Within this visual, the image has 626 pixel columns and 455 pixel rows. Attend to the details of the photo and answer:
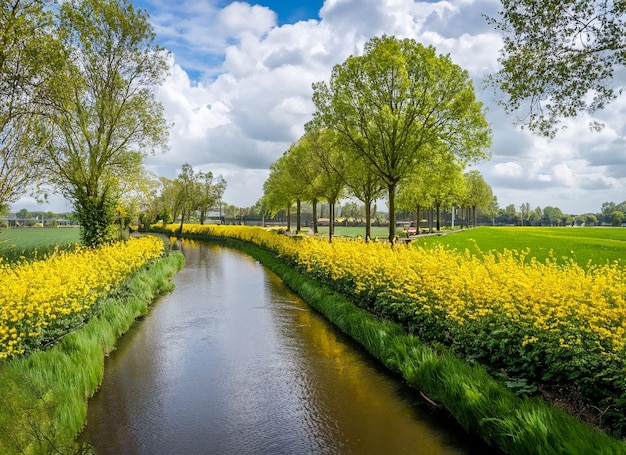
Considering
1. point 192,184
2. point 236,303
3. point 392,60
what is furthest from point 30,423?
point 192,184

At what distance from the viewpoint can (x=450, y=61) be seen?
1920cm

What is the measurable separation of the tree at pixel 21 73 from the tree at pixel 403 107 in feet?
40.0

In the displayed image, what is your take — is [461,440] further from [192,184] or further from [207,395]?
[192,184]

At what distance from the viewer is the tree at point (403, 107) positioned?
62.7 ft

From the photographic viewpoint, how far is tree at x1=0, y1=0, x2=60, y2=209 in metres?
11.7

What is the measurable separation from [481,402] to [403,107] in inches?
641

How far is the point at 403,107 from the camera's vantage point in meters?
20.3

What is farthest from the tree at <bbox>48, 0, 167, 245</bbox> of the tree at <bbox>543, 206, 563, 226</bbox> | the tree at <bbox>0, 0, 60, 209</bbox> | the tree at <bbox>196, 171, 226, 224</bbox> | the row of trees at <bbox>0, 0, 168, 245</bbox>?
the tree at <bbox>543, 206, 563, 226</bbox>

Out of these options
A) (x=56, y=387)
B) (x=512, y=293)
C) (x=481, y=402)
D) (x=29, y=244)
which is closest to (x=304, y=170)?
(x=29, y=244)

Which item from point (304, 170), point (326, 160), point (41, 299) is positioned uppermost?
point (326, 160)

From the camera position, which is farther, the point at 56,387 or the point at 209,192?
the point at 209,192

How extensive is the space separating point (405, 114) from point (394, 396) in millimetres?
15165

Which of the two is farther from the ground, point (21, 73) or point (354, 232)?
point (21, 73)

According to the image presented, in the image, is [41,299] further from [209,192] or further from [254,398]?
[209,192]
